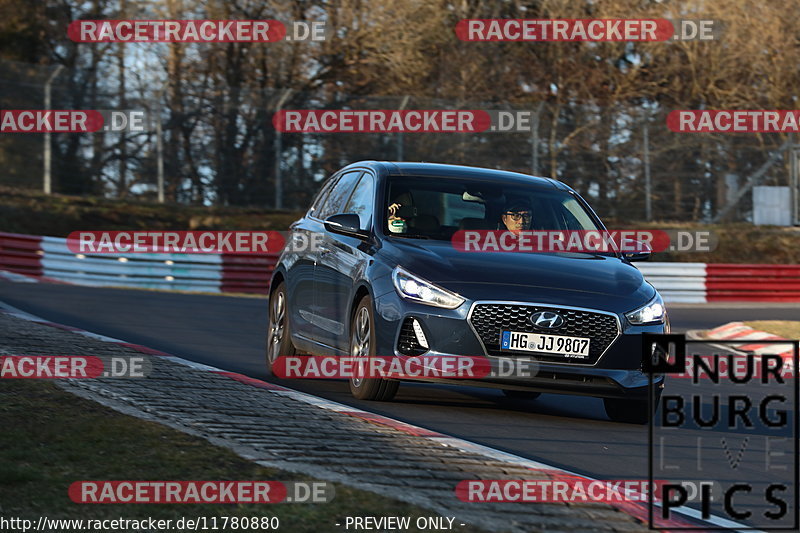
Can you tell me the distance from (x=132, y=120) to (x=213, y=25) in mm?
5039

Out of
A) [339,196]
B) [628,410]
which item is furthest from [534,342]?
[339,196]

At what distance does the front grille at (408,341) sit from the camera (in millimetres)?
8953

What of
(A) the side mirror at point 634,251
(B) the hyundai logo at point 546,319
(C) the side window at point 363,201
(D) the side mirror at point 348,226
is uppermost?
(C) the side window at point 363,201

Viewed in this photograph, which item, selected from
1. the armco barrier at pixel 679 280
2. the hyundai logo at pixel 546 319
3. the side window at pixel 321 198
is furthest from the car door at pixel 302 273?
the armco barrier at pixel 679 280

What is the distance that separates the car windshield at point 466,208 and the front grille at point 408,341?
1001 mm

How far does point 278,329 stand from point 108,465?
509cm

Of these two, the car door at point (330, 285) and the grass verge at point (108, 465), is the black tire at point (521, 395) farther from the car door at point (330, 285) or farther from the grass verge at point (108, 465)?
the grass verge at point (108, 465)

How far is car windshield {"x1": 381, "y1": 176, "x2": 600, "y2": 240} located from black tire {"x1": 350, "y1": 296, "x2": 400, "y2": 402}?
66cm

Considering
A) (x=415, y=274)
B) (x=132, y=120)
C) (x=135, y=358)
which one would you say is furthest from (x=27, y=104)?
(x=415, y=274)

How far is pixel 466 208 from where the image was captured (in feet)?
33.1

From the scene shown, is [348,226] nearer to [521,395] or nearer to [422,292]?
[422,292]

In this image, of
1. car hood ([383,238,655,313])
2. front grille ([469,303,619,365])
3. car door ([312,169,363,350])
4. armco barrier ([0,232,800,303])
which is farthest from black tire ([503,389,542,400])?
armco barrier ([0,232,800,303])

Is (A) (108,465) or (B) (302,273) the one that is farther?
(B) (302,273)

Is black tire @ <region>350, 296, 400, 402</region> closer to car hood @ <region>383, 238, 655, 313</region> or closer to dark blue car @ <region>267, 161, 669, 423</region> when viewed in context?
dark blue car @ <region>267, 161, 669, 423</region>
